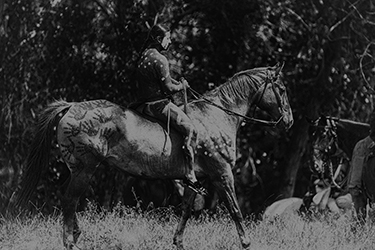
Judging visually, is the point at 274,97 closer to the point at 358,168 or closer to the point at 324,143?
the point at 358,168

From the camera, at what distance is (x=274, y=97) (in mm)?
9562

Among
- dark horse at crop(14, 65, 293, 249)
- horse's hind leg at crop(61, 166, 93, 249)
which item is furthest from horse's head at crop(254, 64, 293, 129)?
horse's hind leg at crop(61, 166, 93, 249)

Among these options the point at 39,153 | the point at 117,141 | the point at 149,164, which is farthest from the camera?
the point at 39,153

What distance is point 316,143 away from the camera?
39.9 feet

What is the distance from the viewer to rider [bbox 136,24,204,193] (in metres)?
8.84

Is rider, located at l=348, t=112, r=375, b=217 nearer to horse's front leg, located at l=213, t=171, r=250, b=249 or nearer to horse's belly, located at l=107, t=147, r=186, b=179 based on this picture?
horse's front leg, located at l=213, t=171, r=250, b=249

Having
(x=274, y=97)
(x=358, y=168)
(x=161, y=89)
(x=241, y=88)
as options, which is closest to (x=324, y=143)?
(x=358, y=168)

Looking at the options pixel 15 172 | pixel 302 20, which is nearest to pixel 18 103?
pixel 15 172

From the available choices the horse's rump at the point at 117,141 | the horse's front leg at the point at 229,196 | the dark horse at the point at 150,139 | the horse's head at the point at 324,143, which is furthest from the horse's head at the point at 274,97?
the horse's head at the point at 324,143

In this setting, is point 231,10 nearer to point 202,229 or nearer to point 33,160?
point 202,229

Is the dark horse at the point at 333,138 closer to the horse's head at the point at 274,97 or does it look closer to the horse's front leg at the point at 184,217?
the horse's head at the point at 274,97

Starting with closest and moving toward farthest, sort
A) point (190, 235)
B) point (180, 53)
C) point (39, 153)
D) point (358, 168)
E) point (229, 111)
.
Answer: point (39, 153) → point (229, 111) → point (190, 235) → point (358, 168) → point (180, 53)

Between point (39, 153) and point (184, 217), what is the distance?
71.4 inches

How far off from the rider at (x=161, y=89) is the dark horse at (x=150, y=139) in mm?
134
